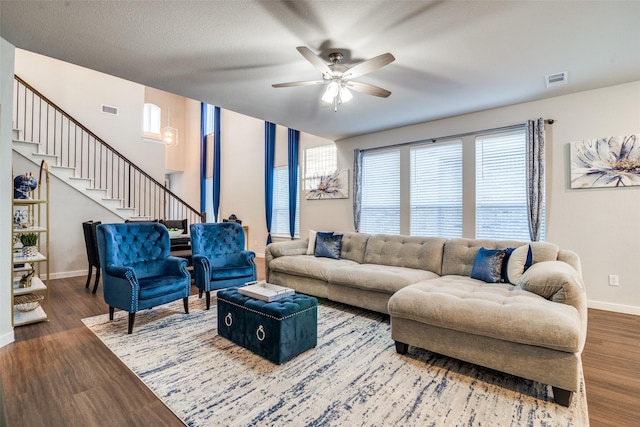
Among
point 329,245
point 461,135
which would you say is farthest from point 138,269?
point 461,135

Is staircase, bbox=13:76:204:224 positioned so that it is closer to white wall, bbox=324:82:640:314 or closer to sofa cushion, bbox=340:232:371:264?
sofa cushion, bbox=340:232:371:264

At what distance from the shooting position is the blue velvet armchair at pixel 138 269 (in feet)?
9.65

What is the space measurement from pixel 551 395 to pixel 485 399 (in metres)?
0.47

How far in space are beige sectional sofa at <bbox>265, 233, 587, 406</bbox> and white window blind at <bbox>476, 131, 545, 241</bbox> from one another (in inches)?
43.7

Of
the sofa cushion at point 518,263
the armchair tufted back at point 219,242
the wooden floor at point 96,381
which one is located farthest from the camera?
the armchair tufted back at point 219,242

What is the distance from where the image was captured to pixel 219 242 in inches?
167

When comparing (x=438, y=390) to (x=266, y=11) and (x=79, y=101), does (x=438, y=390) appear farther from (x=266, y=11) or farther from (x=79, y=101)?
(x=79, y=101)

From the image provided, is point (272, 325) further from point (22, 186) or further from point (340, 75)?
point (22, 186)

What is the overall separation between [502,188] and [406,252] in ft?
5.79

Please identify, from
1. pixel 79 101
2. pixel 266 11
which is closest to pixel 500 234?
pixel 266 11

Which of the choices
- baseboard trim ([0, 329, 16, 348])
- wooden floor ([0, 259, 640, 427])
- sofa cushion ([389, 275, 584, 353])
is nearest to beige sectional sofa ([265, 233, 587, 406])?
sofa cushion ([389, 275, 584, 353])

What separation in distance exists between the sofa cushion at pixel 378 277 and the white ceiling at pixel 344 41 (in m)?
2.23

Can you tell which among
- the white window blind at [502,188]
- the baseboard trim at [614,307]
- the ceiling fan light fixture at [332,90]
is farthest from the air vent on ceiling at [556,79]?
the baseboard trim at [614,307]

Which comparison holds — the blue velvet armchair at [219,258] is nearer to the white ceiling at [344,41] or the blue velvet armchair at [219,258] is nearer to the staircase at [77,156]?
the white ceiling at [344,41]
